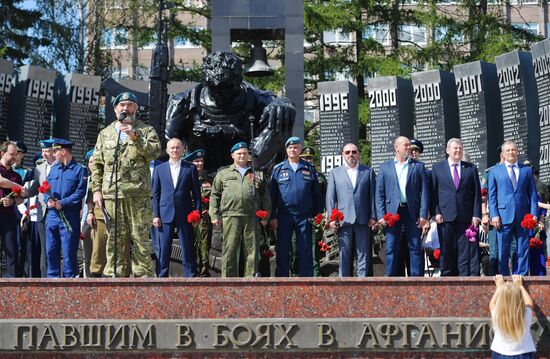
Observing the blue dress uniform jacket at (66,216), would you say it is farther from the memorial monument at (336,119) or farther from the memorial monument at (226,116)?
the memorial monument at (336,119)

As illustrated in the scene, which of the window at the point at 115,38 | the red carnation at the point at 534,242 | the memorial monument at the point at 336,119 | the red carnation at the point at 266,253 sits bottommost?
the red carnation at the point at 266,253

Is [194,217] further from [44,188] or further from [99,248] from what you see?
[44,188]

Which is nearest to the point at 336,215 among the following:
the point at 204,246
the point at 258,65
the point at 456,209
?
the point at 456,209

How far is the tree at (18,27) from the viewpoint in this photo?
3222 centimetres

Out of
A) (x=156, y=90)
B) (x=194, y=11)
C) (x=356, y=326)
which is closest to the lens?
(x=356, y=326)

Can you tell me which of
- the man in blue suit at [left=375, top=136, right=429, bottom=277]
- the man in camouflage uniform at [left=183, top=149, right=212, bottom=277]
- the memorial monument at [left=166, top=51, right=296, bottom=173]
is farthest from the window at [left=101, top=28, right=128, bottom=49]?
the man in blue suit at [left=375, top=136, right=429, bottom=277]

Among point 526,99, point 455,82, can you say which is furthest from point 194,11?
point 526,99

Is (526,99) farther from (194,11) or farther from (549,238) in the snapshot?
(194,11)

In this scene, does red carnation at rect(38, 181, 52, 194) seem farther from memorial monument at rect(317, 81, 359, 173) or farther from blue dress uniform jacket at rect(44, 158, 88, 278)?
memorial monument at rect(317, 81, 359, 173)

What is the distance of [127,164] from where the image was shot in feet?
32.3

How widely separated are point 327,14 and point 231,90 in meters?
14.8

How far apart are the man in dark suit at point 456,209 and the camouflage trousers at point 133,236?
285 centimetres

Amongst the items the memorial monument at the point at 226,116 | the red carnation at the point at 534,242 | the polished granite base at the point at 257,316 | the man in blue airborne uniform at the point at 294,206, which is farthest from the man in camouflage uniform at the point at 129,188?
the red carnation at the point at 534,242

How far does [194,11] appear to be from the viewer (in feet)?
101
